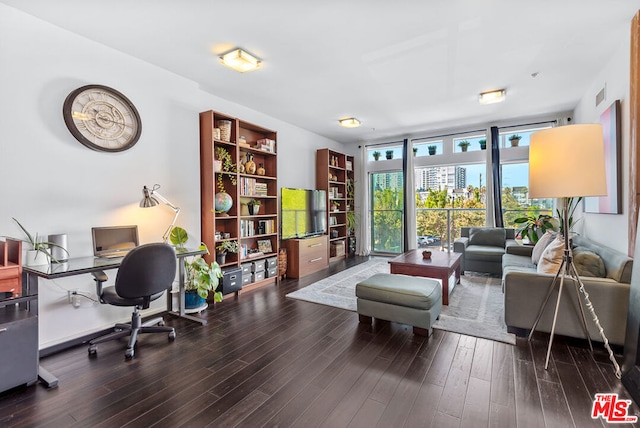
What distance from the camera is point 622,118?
2.81 meters

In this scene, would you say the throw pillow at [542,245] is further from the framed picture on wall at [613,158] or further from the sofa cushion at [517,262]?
the framed picture on wall at [613,158]

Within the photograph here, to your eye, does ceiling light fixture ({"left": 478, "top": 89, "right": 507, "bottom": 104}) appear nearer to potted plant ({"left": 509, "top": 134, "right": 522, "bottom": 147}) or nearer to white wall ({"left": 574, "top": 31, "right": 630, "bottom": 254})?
white wall ({"left": 574, "top": 31, "right": 630, "bottom": 254})

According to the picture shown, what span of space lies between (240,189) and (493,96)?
3.77 m

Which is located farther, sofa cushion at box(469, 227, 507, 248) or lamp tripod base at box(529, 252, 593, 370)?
sofa cushion at box(469, 227, 507, 248)

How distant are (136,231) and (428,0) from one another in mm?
3358

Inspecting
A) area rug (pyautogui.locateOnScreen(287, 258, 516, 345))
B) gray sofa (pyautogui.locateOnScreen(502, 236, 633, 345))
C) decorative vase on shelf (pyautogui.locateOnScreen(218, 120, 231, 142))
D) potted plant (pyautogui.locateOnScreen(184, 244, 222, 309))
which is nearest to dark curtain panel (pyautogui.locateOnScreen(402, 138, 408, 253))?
area rug (pyautogui.locateOnScreen(287, 258, 516, 345))

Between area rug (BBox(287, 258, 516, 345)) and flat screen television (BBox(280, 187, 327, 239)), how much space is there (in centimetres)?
101

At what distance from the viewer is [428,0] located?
2207mm

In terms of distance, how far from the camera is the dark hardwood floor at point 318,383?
1.64 metres

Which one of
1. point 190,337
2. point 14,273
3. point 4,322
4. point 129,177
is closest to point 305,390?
point 190,337

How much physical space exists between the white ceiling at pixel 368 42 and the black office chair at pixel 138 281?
1960mm

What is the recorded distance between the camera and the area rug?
2.76 meters

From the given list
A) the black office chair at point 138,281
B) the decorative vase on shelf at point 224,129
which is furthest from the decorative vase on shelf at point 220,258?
the decorative vase on shelf at point 224,129

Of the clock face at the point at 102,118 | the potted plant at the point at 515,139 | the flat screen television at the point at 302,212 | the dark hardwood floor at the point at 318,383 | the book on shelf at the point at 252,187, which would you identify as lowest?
the dark hardwood floor at the point at 318,383
